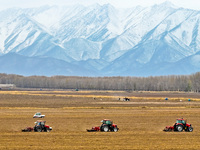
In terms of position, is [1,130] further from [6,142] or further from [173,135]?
[173,135]

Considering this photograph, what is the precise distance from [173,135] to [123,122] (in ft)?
40.1

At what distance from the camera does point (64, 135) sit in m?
41.4

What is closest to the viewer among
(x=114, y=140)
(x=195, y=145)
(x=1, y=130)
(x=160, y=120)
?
(x=195, y=145)

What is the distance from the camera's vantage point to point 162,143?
36438 mm

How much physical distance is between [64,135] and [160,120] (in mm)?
17449

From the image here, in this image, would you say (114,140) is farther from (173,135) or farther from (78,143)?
(173,135)

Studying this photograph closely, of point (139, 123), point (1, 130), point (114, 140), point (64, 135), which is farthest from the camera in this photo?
point (139, 123)

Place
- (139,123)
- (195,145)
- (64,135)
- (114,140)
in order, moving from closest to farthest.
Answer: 1. (195,145)
2. (114,140)
3. (64,135)
4. (139,123)

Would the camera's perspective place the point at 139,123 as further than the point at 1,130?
Yes

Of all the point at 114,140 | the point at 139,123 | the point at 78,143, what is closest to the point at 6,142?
the point at 78,143

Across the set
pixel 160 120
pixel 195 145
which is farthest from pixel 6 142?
pixel 160 120

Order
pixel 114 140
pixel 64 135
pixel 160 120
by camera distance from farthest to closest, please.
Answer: pixel 160 120 → pixel 64 135 → pixel 114 140

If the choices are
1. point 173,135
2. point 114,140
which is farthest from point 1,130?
point 173,135

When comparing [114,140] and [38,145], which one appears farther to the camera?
[114,140]
